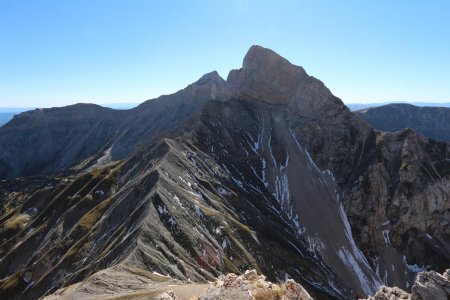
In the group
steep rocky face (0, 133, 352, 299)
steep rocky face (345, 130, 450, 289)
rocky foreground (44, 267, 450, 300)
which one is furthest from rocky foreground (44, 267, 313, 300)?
steep rocky face (345, 130, 450, 289)

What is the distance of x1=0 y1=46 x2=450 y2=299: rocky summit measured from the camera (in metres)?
76.9

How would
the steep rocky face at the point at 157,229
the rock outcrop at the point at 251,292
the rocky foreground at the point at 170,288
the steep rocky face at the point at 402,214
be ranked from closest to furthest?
the rock outcrop at the point at 251,292 → the rocky foreground at the point at 170,288 → the steep rocky face at the point at 157,229 → the steep rocky face at the point at 402,214

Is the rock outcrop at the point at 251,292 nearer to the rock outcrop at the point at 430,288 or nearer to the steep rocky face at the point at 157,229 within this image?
the rock outcrop at the point at 430,288

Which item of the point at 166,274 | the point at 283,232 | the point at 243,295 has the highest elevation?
the point at 243,295

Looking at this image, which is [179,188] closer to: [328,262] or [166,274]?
[166,274]

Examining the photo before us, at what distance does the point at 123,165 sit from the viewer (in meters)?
147

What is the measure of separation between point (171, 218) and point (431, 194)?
123974 millimetres

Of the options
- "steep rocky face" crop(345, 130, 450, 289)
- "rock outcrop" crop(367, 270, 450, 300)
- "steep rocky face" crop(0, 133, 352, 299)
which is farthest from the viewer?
"steep rocky face" crop(345, 130, 450, 289)

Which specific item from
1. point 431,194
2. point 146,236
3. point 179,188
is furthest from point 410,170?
point 146,236

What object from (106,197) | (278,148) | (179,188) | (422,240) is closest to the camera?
(179,188)

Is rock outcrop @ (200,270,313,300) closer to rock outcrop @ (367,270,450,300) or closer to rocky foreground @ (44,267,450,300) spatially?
rocky foreground @ (44,267,450,300)

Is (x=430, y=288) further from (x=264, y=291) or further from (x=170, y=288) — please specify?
(x=170, y=288)

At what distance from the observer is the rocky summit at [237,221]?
76.9 m

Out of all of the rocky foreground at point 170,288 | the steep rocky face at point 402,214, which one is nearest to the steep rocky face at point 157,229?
the rocky foreground at point 170,288
